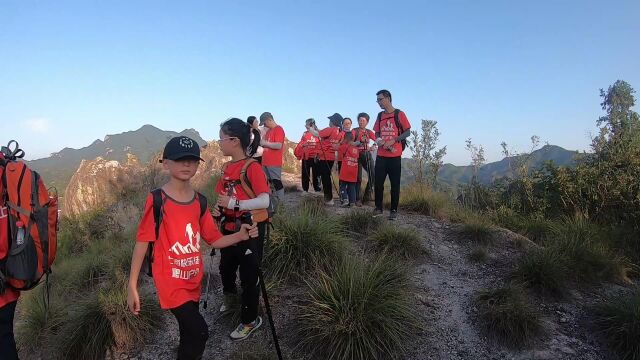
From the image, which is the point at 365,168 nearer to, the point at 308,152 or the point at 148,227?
the point at 308,152

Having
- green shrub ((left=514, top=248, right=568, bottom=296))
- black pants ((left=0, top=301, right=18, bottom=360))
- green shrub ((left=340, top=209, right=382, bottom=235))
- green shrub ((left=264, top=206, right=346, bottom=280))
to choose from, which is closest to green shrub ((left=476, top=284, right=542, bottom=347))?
green shrub ((left=514, top=248, right=568, bottom=296))

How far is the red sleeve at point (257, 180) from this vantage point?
352 centimetres

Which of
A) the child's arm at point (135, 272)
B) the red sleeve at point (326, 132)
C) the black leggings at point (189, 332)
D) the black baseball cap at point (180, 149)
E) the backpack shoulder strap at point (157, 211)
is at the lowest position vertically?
the black leggings at point (189, 332)

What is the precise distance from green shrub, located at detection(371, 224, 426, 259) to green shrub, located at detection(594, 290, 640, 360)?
86.6 inches

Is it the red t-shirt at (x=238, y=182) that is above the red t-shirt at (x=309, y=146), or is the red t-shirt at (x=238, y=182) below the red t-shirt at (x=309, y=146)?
below

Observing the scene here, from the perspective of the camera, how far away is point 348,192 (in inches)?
342

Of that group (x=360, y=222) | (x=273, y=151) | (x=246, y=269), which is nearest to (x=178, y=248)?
(x=246, y=269)

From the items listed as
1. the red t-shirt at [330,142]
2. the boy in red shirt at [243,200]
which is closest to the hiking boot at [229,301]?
the boy in red shirt at [243,200]

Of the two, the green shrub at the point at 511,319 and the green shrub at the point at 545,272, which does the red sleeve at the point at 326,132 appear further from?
the green shrub at the point at 511,319

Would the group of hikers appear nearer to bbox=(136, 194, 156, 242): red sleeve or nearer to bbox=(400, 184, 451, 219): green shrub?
bbox=(136, 194, 156, 242): red sleeve

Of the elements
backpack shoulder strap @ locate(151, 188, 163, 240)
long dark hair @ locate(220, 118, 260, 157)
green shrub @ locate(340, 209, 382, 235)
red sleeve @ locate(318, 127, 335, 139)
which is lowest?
green shrub @ locate(340, 209, 382, 235)

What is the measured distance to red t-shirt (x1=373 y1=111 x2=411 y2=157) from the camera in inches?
267

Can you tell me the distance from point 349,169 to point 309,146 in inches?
59.9

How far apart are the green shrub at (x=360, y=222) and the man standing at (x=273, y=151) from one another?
158 centimetres
